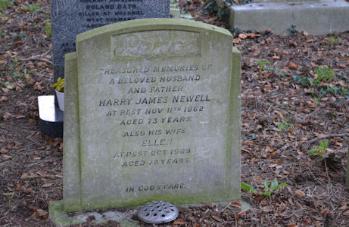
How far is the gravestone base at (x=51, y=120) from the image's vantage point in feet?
17.6

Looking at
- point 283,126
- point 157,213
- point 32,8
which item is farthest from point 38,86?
point 32,8

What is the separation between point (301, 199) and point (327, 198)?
18 cm

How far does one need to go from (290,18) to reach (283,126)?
3.04 m

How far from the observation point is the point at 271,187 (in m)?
4.45

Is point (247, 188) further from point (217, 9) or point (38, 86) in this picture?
point (217, 9)

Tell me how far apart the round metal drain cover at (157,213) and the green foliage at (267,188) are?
61 centimetres

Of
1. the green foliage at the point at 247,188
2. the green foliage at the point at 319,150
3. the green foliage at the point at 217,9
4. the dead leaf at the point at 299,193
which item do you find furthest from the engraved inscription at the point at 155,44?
the green foliage at the point at 217,9

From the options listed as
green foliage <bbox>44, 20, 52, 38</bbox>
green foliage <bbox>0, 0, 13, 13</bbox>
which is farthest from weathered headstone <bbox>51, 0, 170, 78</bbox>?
green foliage <bbox>0, 0, 13, 13</bbox>

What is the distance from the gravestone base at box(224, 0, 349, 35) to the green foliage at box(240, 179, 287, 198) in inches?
161

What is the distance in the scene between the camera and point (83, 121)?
152 inches

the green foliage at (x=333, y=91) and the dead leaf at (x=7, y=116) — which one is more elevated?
the green foliage at (x=333, y=91)

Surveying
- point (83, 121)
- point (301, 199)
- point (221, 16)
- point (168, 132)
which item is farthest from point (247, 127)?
point (221, 16)

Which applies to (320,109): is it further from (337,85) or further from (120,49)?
(120,49)

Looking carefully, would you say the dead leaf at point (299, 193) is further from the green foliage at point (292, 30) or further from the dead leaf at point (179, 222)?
the green foliage at point (292, 30)
